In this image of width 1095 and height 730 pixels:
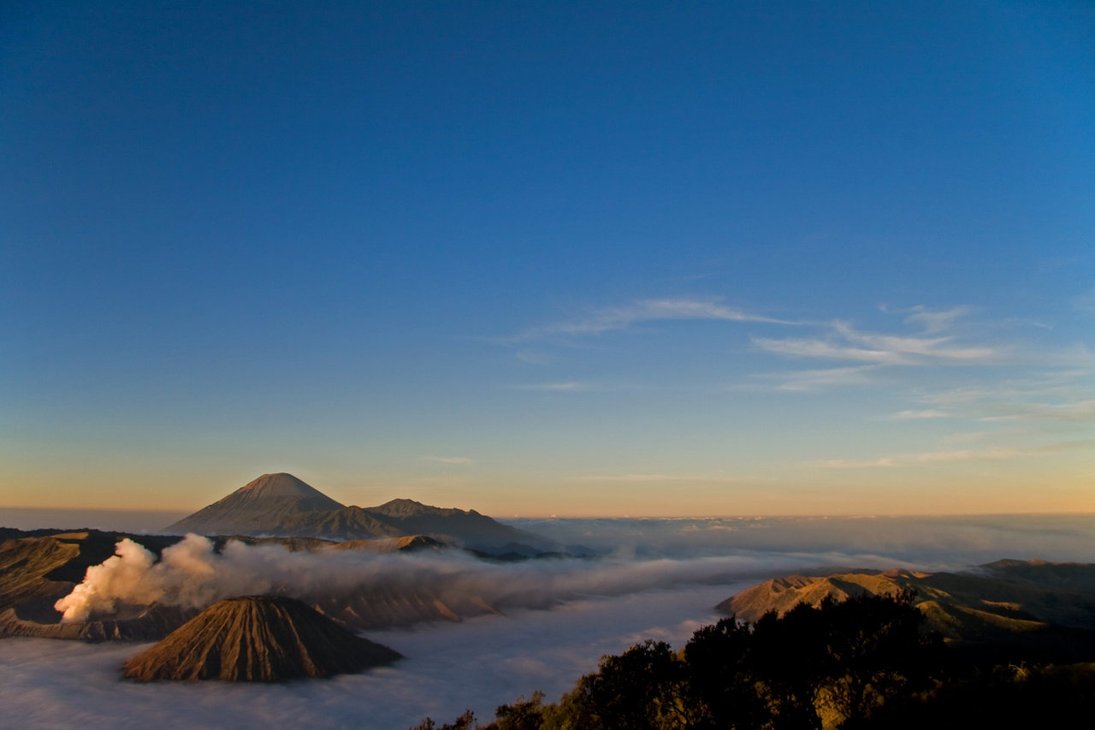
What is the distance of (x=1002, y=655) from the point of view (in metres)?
192

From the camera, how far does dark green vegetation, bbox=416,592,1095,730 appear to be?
6097 cm

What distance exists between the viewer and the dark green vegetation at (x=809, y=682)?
6097 cm

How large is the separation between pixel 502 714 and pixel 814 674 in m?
37.4

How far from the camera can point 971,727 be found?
172ft

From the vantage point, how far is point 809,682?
217 ft

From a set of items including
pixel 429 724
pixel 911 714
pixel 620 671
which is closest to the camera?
pixel 911 714

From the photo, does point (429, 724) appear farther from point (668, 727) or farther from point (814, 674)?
point (814, 674)

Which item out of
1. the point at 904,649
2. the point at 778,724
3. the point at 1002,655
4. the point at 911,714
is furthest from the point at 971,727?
the point at 1002,655

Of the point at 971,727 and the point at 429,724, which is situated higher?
the point at 971,727

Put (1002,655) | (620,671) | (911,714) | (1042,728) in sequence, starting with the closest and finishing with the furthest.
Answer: (1042,728) < (911,714) < (620,671) < (1002,655)

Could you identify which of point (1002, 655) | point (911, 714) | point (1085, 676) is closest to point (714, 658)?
point (911, 714)

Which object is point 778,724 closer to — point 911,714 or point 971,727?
point 911,714

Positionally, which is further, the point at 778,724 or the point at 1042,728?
the point at 778,724

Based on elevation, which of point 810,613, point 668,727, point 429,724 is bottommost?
point 429,724
